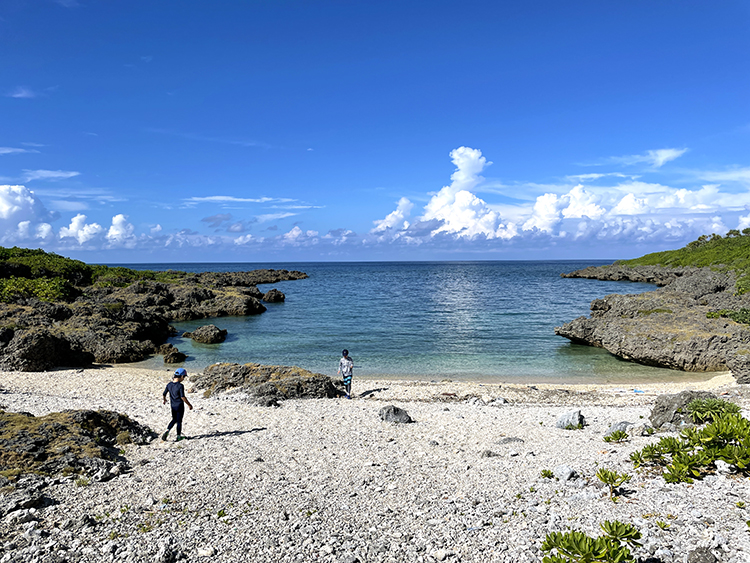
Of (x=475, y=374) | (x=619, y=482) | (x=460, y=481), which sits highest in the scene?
(x=619, y=482)

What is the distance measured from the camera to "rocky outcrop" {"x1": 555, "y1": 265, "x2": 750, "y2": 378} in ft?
81.0

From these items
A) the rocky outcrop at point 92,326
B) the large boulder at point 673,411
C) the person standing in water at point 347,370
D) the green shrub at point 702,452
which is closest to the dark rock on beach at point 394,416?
the person standing in water at point 347,370

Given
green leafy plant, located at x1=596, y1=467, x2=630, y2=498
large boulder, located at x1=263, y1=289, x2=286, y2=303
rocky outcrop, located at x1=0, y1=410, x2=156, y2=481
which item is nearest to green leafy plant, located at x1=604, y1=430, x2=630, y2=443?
green leafy plant, located at x1=596, y1=467, x2=630, y2=498

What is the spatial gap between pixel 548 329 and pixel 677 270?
71465mm

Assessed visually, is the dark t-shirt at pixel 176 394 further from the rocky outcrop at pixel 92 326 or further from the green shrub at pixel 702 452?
the rocky outcrop at pixel 92 326

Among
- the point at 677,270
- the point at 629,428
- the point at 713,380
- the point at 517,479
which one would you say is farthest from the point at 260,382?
the point at 677,270

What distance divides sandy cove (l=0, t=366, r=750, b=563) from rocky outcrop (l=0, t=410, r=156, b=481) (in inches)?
23.4

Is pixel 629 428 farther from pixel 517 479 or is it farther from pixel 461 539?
pixel 461 539

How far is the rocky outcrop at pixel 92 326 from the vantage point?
78.6 ft

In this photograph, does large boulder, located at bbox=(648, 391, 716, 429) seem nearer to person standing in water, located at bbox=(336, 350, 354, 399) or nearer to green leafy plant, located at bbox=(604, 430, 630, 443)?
green leafy plant, located at bbox=(604, 430, 630, 443)

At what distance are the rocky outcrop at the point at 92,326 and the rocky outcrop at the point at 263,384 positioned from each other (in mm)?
9916

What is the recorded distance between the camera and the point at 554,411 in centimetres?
1653

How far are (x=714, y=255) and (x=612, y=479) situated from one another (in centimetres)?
9659

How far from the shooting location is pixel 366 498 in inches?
354
